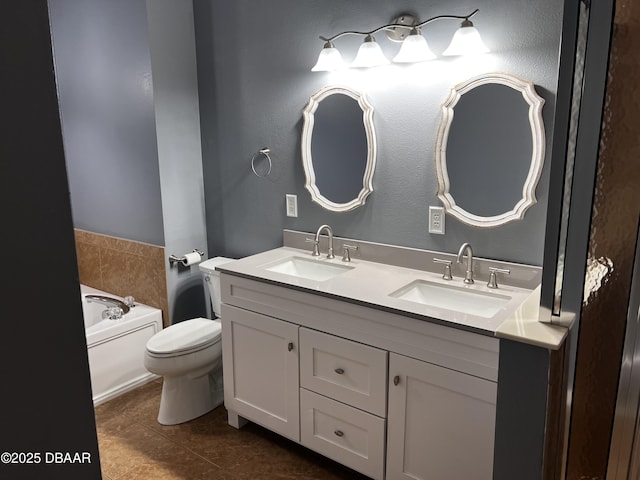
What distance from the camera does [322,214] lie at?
261 cm

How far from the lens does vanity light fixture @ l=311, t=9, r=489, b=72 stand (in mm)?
1936

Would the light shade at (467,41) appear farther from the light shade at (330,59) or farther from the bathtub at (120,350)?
the bathtub at (120,350)

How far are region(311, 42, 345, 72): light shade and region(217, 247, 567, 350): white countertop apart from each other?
3.09 ft

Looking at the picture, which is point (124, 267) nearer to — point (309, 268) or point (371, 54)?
point (309, 268)

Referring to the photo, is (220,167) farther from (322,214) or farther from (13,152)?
(13,152)

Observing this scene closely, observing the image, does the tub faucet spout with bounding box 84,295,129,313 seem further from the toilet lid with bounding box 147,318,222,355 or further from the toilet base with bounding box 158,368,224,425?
the toilet base with bounding box 158,368,224,425

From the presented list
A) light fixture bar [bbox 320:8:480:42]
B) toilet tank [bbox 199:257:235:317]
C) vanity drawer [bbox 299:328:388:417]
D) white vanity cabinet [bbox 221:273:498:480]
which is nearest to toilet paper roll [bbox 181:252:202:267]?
toilet tank [bbox 199:257:235:317]

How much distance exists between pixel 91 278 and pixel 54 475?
3.45 m

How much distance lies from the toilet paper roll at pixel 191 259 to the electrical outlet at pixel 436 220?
1.54 meters

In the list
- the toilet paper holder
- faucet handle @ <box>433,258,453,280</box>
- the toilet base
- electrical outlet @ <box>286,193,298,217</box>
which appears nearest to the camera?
faucet handle @ <box>433,258,453,280</box>

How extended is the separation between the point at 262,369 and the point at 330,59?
59.2 inches

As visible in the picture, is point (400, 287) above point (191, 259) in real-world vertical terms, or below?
above

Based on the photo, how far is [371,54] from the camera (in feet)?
7.24

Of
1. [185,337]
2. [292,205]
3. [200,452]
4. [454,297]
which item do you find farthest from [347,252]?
[200,452]
